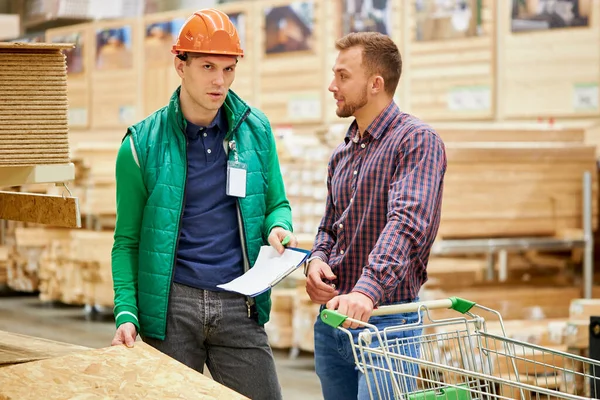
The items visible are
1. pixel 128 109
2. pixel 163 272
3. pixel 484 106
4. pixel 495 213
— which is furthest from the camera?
pixel 128 109

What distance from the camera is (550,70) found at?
7.91m

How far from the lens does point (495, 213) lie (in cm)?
708

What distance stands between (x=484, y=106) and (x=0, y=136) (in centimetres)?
606

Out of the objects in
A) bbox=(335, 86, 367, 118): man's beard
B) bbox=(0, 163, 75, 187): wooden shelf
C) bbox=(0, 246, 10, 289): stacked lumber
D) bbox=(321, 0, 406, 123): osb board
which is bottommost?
bbox=(0, 246, 10, 289): stacked lumber

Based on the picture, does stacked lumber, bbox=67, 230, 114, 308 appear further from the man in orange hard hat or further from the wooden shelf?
the wooden shelf

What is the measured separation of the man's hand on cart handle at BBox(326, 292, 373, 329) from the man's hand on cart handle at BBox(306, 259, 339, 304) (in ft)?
1.05

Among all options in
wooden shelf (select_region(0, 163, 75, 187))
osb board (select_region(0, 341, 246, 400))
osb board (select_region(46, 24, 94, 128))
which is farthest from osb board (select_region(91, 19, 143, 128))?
osb board (select_region(0, 341, 246, 400))

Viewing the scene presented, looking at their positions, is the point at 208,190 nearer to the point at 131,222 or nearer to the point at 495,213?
the point at 131,222

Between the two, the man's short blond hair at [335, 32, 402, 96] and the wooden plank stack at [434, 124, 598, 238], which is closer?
the man's short blond hair at [335, 32, 402, 96]

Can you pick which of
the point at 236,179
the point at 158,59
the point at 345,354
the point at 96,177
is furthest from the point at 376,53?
the point at 158,59

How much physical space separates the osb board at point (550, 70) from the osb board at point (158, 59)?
4637mm

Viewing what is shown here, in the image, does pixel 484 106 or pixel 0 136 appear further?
pixel 484 106

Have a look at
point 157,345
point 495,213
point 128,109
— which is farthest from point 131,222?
point 128,109

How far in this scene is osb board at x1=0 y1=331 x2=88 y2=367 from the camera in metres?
3.01
